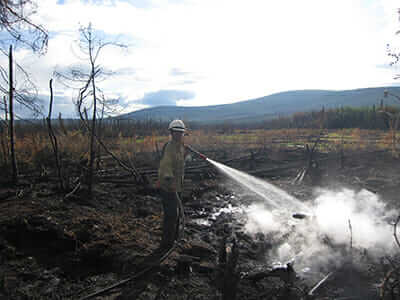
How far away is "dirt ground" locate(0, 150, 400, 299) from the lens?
4293 mm

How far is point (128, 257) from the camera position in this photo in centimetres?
516

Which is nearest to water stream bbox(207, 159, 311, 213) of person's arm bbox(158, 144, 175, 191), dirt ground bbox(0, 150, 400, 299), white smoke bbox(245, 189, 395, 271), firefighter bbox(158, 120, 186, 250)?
white smoke bbox(245, 189, 395, 271)

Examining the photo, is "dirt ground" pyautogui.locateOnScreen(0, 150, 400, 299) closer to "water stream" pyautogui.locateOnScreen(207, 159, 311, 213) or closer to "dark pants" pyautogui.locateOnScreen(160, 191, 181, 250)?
"dark pants" pyautogui.locateOnScreen(160, 191, 181, 250)

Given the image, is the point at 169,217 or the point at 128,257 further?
the point at 169,217

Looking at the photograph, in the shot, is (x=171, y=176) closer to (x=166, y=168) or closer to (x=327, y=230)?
(x=166, y=168)

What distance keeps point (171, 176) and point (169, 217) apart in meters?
0.86

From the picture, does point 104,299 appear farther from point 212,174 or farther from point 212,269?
point 212,174

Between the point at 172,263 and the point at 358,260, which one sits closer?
the point at 172,263

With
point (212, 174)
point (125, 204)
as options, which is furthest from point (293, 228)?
point (212, 174)

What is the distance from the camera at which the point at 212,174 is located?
13.3 m

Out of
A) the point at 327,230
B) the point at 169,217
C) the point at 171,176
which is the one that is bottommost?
the point at 327,230

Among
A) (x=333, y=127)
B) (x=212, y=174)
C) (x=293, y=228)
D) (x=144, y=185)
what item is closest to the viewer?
(x=293, y=228)

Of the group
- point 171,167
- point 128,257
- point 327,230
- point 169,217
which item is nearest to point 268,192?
point 327,230

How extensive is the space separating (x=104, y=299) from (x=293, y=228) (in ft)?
14.9
